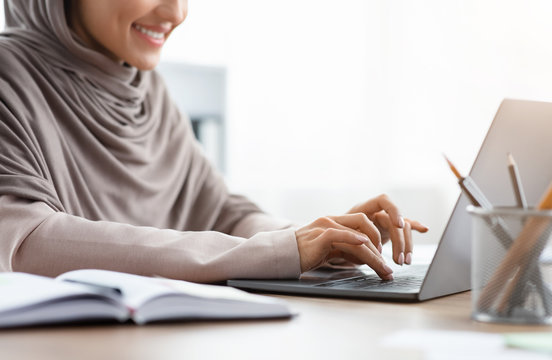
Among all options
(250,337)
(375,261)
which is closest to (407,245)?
(375,261)

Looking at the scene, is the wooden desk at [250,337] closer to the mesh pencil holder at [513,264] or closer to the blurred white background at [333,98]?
the mesh pencil holder at [513,264]

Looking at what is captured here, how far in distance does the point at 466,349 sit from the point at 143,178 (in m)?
1.15

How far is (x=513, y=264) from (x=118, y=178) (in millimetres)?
1043

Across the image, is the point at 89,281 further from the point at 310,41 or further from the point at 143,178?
the point at 310,41

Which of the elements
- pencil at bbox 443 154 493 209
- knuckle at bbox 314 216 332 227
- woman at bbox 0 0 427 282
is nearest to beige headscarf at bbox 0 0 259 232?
woman at bbox 0 0 427 282

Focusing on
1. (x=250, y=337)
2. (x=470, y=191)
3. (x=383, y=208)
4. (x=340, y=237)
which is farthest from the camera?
(x=383, y=208)

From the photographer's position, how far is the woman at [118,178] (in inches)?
38.6

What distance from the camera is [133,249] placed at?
39.0 inches

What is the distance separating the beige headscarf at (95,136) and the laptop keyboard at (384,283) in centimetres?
51

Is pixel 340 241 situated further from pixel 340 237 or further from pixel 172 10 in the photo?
pixel 172 10

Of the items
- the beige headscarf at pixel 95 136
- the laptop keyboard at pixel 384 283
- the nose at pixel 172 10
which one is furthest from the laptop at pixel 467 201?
the nose at pixel 172 10

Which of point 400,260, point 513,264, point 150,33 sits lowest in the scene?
point 400,260

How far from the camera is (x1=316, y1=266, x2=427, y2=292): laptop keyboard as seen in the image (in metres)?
0.90

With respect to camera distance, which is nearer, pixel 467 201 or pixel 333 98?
pixel 467 201
